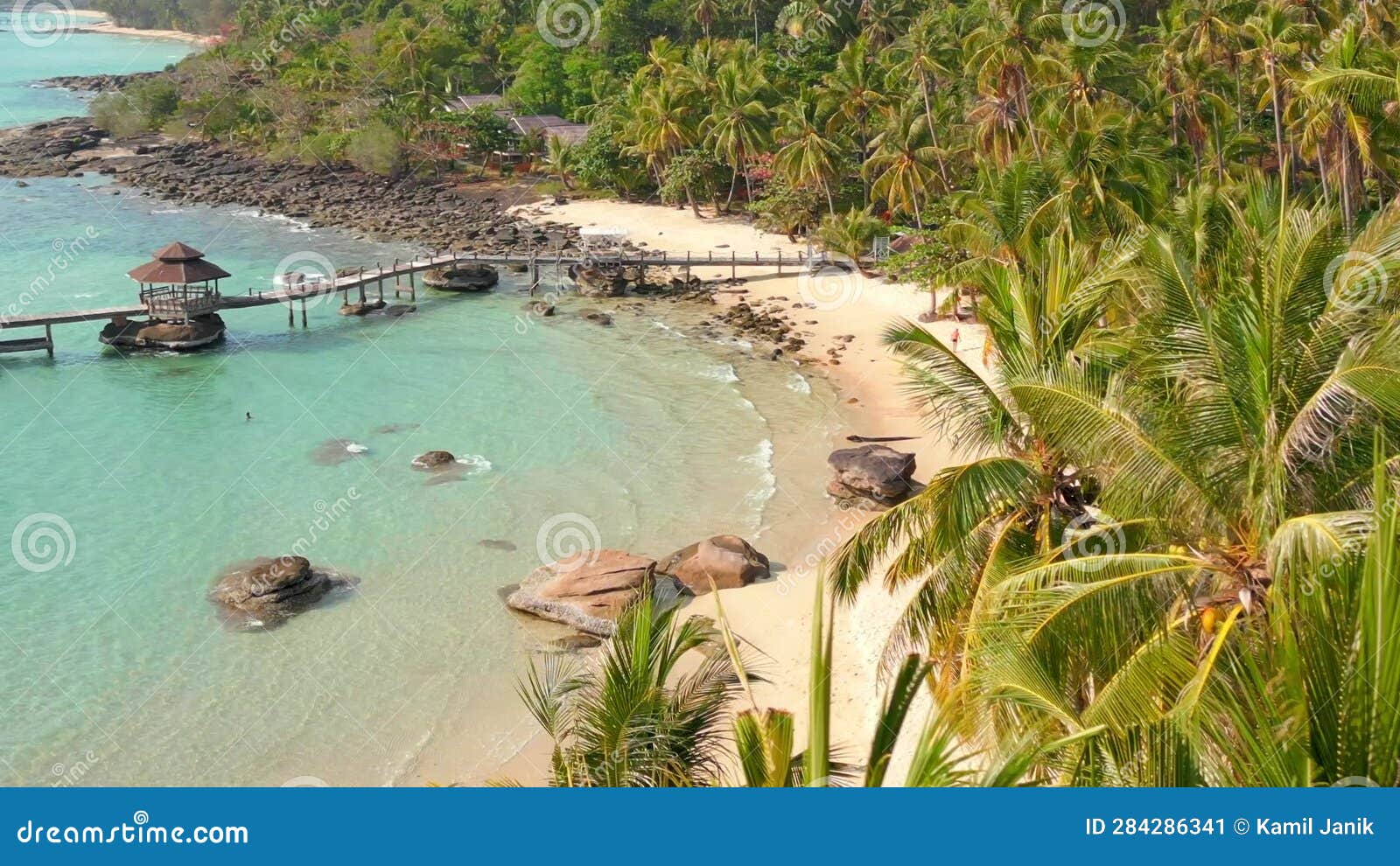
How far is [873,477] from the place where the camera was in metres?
25.8

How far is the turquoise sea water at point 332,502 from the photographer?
734 inches

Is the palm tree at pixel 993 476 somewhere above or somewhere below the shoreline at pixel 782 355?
above

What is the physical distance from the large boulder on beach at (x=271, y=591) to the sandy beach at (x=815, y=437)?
640 centimetres

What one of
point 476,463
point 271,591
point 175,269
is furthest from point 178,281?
point 271,591

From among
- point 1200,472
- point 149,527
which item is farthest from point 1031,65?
point 1200,472

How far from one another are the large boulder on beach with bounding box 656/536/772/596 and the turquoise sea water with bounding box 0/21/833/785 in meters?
1.98

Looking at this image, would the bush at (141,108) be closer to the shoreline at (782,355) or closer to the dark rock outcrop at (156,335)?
the shoreline at (782,355)

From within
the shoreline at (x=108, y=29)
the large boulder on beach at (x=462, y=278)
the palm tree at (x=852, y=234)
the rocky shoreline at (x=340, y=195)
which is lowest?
the large boulder on beach at (x=462, y=278)

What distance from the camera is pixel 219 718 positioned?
18656 mm

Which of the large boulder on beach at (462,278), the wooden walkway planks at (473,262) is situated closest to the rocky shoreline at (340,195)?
the wooden walkway planks at (473,262)

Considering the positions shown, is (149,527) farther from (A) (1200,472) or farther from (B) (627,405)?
(A) (1200,472)

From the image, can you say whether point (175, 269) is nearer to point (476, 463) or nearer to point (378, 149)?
point (476, 463)

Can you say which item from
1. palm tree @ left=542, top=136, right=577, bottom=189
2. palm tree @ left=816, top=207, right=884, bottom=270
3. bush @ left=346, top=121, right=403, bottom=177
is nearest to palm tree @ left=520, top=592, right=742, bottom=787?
palm tree @ left=816, top=207, right=884, bottom=270

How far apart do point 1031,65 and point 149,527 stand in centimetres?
2657
